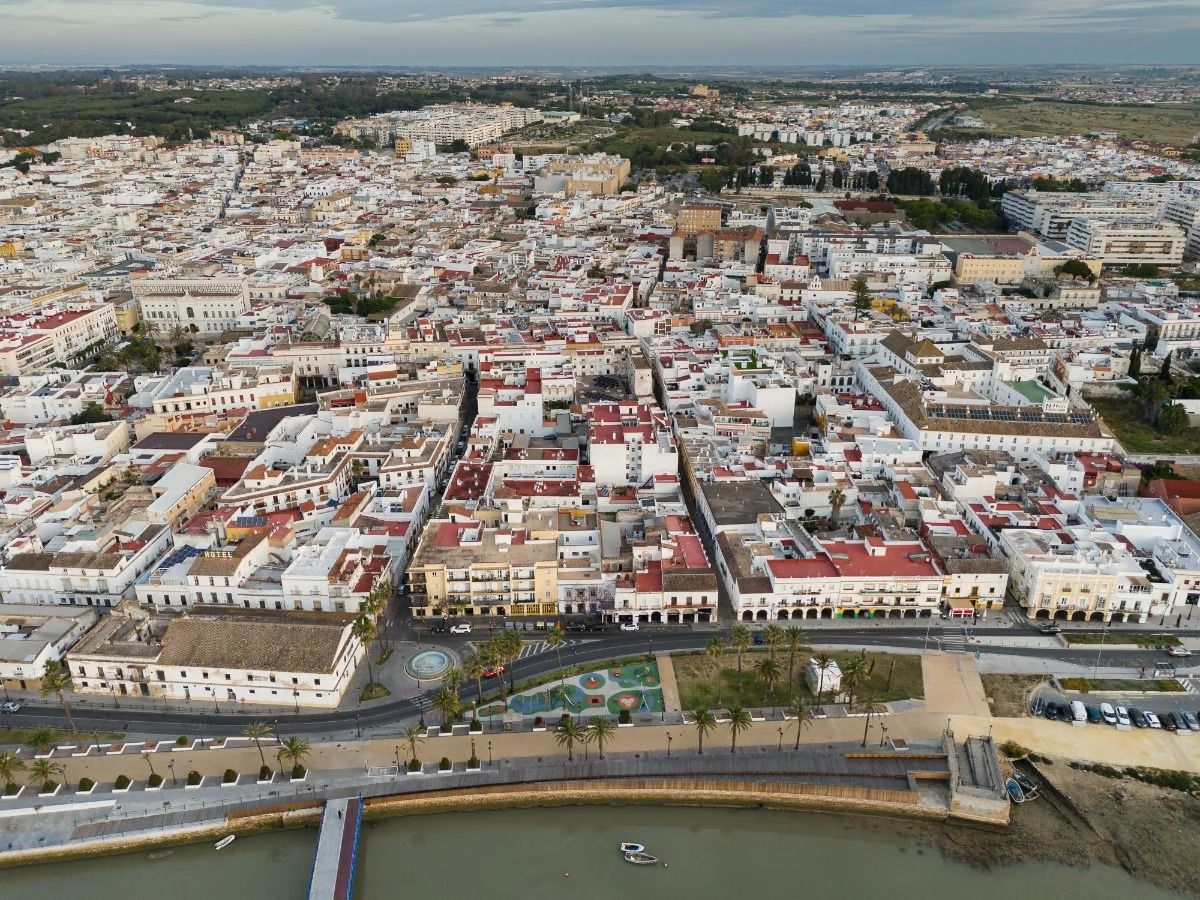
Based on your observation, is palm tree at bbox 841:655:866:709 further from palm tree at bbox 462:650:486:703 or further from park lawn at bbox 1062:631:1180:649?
palm tree at bbox 462:650:486:703

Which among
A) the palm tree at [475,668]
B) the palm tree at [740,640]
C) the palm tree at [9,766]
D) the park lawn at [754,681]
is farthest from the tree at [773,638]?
the palm tree at [9,766]

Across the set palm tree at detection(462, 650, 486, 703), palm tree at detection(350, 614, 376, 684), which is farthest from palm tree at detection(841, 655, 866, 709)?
palm tree at detection(350, 614, 376, 684)

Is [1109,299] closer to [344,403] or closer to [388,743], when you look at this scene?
[344,403]

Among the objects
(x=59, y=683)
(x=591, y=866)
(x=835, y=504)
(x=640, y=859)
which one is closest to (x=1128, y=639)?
(x=835, y=504)

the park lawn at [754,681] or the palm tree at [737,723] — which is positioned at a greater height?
the palm tree at [737,723]

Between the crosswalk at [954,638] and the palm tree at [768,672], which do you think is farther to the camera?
the crosswalk at [954,638]

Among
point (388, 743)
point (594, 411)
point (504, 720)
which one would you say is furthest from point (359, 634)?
point (594, 411)

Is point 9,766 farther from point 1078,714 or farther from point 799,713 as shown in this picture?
point 1078,714

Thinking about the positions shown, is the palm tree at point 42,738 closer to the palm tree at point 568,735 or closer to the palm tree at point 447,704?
the palm tree at point 447,704
